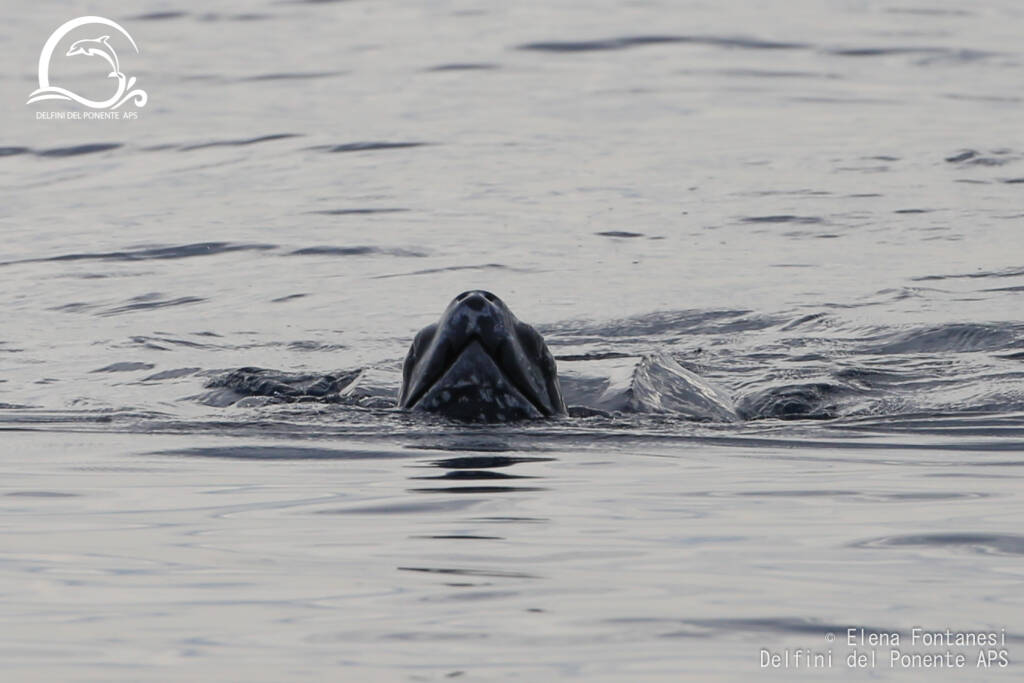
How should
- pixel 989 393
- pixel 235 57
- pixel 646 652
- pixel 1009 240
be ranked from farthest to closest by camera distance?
pixel 235 57 → pixel 1009 240 → pixel 989 393 → pixel 646 652

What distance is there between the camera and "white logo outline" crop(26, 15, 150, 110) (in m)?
25.1

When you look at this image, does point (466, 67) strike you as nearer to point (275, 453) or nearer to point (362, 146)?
point (362, 146)

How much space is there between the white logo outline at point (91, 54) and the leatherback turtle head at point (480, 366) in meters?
18.2

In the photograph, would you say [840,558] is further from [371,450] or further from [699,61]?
[699,61]

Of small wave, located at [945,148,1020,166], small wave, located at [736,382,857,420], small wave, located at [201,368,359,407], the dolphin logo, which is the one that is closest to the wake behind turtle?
small wave, located at [736,382,857,420]

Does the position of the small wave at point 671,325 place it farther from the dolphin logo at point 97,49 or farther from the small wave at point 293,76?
the dolphin logo at point 97,49

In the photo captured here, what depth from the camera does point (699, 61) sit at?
26672mm

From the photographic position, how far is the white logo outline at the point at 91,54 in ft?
82.4

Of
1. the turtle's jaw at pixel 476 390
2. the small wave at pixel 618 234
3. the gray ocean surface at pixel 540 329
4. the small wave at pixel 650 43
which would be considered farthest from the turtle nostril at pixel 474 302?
the small wave at pixel 650 43

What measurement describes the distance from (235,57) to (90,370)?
19.5 metres

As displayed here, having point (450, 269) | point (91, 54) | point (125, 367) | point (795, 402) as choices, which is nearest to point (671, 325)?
point (450, 269)

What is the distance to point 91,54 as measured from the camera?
102 ft

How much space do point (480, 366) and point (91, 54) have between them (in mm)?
25326

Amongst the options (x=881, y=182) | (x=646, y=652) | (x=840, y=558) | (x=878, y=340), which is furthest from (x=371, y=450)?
(x=881, y=182)
